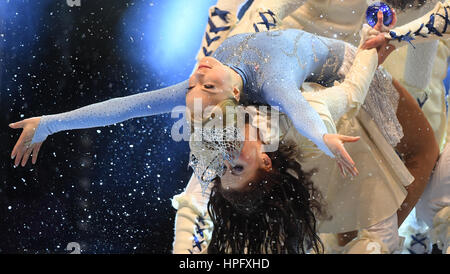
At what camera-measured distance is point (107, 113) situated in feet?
6.18

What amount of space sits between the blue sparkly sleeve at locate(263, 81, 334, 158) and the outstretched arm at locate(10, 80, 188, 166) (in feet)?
0.83

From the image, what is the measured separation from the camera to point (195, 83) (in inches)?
70.5

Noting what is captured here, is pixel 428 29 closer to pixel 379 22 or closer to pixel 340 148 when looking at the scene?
pixel 379 22

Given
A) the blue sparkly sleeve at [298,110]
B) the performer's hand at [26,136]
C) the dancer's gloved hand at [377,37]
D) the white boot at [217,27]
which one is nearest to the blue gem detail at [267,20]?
the white boot at [217,27]

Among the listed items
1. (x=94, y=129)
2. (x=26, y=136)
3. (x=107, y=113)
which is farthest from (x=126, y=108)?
(x=94, y=129)

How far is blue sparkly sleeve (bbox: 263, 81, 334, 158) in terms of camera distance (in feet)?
5.57

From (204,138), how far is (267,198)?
1.02 ft

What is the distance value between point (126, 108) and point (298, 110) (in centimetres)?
49

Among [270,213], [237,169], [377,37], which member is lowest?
[270,213]

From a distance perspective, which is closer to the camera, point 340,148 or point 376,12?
point 340,148

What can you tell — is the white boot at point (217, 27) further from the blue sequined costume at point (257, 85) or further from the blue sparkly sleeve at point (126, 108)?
the blue sparkly sleeve at point (126, 108)

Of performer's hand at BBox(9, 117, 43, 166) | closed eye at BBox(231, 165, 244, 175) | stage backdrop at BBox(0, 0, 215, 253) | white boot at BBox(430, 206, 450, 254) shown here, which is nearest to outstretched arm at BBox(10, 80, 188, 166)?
performer's hand at BBox(9, 117, 43, 166)
